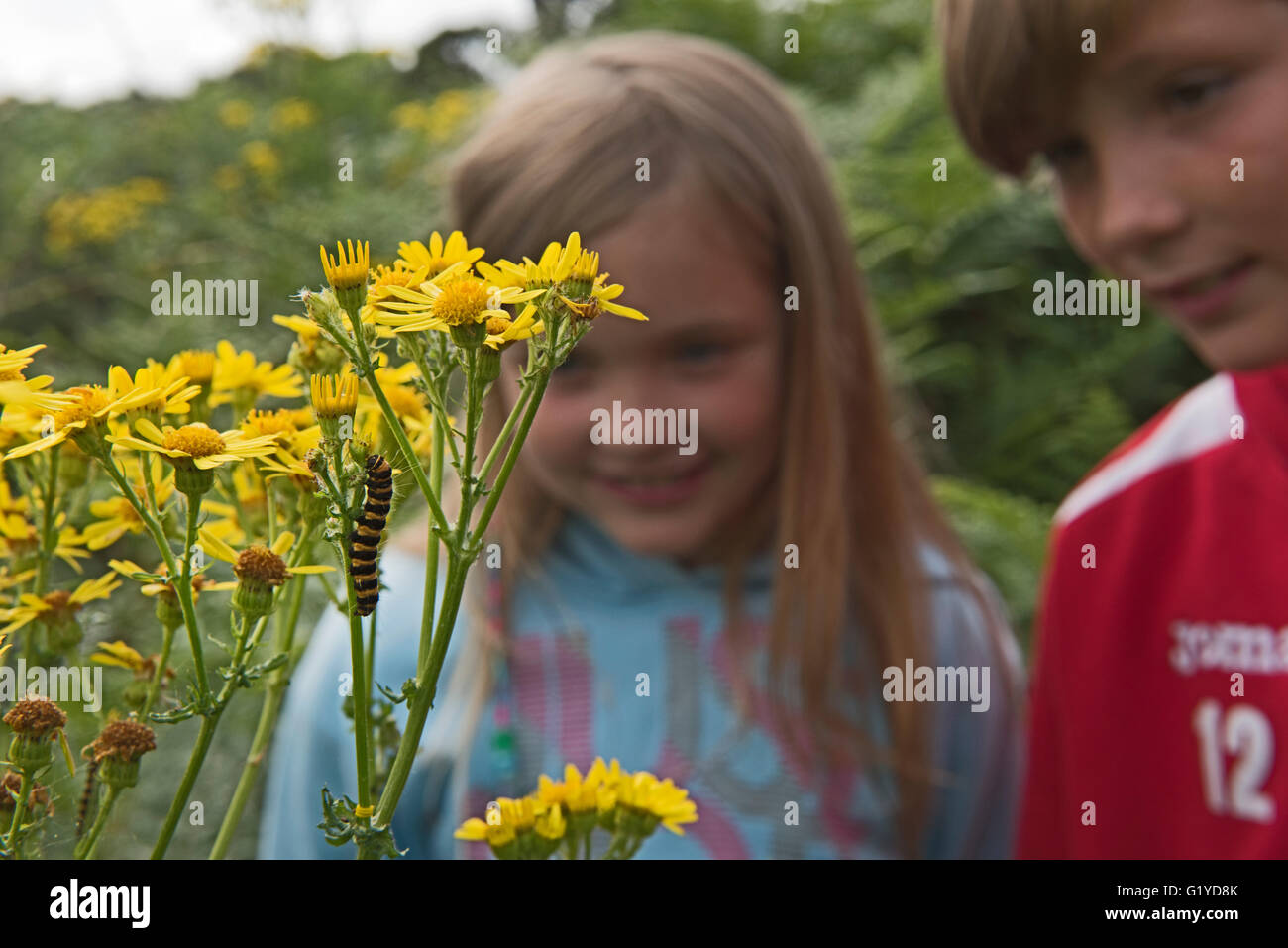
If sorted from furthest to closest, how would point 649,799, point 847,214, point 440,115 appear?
point 440,115, point 847,214, point 649,799

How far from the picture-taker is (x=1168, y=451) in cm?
168

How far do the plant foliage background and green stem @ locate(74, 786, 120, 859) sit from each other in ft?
5.50

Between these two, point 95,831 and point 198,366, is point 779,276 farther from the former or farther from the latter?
point 95,831

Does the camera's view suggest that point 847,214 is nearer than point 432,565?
No

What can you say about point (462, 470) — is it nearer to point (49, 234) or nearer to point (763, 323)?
point (763, 323)

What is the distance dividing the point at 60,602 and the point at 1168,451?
5.44 ft

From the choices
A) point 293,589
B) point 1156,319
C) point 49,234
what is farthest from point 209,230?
point 293,589

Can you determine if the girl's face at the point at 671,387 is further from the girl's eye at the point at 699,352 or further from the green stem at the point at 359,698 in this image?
the green stem at the point at 359,698

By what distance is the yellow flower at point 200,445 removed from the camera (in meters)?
0.34

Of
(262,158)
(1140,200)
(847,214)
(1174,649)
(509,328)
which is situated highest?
(262,158)

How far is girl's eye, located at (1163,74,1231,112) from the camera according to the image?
1.13 metres

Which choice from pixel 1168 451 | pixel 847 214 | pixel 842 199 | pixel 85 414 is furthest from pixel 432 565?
pixel 842 199

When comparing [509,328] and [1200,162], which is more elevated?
[1200,162]

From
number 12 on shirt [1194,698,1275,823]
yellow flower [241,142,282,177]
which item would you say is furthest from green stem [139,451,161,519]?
yellow flower [241,142,282,177]
